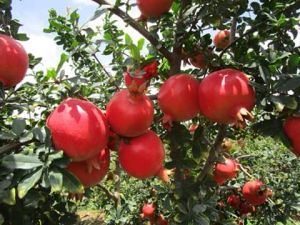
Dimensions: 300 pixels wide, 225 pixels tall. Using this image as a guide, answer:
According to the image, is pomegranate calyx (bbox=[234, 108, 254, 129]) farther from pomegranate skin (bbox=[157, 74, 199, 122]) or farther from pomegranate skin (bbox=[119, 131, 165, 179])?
pomegranate skin (bbox=[119, 131, 165, 179])

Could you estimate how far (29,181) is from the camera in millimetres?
966

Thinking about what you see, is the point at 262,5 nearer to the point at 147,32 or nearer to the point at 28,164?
the point at 147,32

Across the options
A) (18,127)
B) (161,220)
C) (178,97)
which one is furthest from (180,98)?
(161,220)

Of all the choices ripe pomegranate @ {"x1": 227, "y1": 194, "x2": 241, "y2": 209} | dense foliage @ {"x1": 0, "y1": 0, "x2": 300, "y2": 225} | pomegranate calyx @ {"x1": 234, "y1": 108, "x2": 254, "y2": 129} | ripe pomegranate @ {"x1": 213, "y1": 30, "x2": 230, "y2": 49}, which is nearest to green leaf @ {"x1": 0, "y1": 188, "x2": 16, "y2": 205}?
dense foliage @ {"x1": 0, "y1": 0, "x2": 300, "y2": 225}

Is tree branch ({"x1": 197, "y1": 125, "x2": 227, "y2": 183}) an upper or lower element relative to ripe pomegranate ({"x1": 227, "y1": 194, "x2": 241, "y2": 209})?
upper

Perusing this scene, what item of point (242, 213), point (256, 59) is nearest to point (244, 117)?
point (256, 59)

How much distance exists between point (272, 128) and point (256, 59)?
0.73ft

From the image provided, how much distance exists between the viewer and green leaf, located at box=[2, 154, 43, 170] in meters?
0.96

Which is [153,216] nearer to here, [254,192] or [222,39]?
[254,192]

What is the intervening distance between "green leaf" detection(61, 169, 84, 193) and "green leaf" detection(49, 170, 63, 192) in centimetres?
3

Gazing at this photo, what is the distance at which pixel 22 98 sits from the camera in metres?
1.39

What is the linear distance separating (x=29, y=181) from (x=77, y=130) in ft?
0.55

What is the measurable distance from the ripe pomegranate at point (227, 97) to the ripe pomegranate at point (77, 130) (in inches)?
11.8

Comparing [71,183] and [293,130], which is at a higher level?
[293,130]
